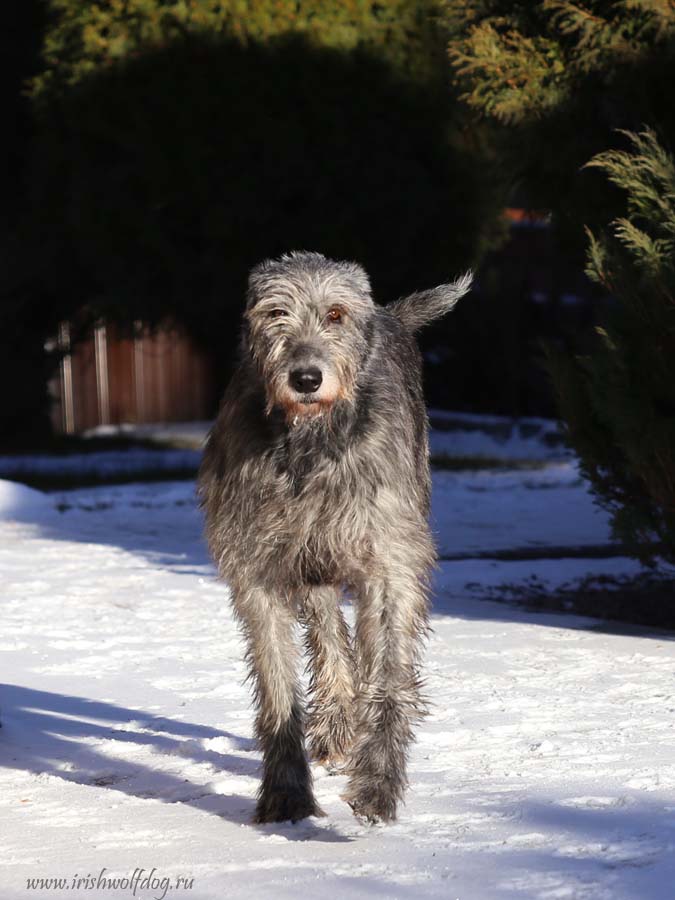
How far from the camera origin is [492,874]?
13.1 ft

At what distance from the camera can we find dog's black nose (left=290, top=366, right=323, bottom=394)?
457cm

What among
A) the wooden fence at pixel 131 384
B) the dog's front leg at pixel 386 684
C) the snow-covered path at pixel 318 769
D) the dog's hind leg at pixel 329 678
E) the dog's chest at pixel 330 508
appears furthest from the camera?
the wooden fence at pixel 131 384

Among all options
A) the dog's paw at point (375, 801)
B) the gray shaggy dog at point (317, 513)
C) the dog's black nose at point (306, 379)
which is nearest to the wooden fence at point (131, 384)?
the gray shaggy dog at point (317, 513)

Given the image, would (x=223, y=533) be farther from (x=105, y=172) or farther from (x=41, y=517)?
(x=105, y=172)

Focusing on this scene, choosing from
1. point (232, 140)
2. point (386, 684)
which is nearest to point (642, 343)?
point (386, 684)

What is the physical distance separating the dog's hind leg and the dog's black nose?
113cm

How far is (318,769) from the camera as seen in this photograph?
17.8 feet

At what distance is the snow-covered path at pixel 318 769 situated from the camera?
4090mm

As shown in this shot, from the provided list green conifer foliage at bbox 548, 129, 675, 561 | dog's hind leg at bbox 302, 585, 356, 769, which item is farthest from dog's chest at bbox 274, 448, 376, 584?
green conifer foliage at bbox 548, 129, 675, 561

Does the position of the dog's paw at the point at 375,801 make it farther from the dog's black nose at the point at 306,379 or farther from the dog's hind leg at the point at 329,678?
the dog's black nose at the point at 306,379

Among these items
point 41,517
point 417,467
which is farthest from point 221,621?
point 41,517

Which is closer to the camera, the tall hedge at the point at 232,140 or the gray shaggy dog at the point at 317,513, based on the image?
the gray shaggy dog at the point at 317,513

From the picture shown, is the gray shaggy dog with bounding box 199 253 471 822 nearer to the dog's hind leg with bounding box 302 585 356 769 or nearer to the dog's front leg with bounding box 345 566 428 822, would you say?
the dog's front leg with bounding box 345 566 428 822

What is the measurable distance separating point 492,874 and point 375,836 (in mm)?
527
